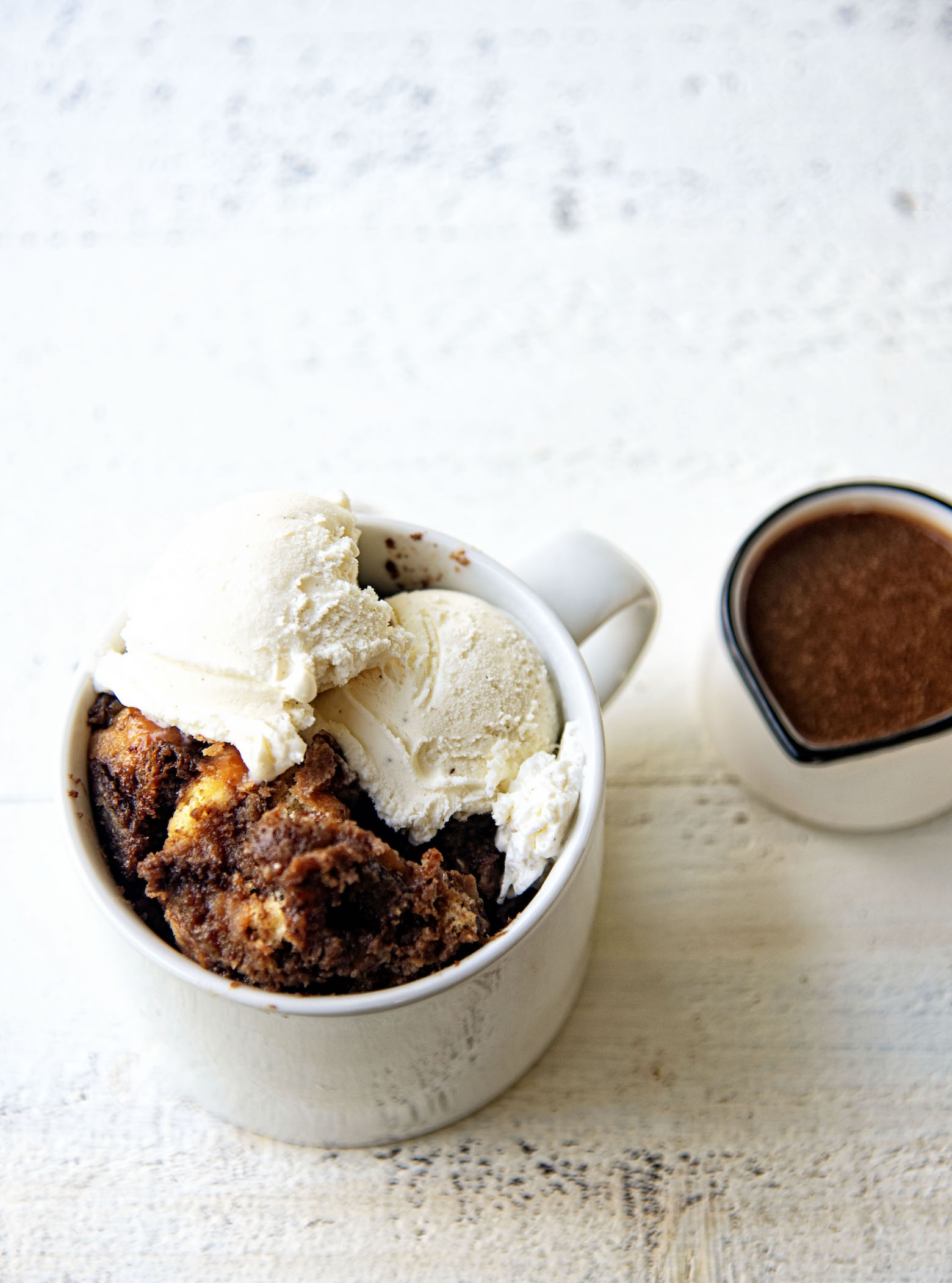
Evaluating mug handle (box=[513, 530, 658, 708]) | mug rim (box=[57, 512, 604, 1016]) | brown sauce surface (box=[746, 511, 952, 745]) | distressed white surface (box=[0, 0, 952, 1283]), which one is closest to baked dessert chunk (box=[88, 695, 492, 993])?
mug rim (box=[57, 512, 604, 1016])

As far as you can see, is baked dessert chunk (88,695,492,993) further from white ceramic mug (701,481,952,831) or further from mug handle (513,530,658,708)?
white ceramic mug (701,481,952,831)

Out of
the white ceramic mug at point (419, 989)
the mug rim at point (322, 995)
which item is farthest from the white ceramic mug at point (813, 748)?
the mug rim at point (322, 995)

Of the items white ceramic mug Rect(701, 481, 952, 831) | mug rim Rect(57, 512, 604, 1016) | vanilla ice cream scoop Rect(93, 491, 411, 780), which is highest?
vanilla ice cream scoop Rect(93, 491, 411, 780)

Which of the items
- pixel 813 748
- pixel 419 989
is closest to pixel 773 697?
pixel 813 748

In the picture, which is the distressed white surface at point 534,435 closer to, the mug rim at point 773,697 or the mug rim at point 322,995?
the mug rim at point 773,697

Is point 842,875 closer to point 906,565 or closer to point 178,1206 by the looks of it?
point 906,565

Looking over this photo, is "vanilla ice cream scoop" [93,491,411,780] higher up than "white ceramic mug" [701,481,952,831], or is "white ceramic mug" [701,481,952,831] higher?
"vanilla ice cream scoop" [93,491,411,780]
